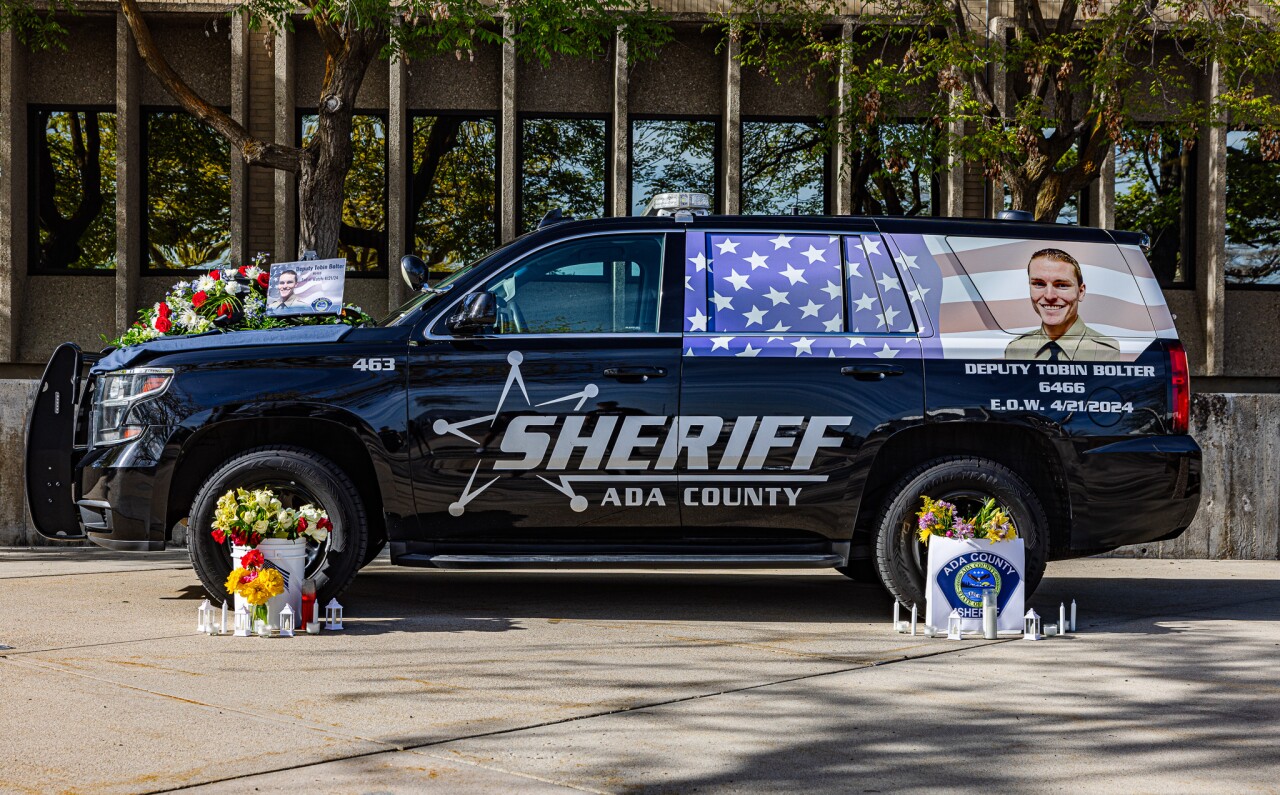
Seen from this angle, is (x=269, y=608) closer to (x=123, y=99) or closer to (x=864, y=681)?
(x=864, y=681)

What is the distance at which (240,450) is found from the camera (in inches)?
280

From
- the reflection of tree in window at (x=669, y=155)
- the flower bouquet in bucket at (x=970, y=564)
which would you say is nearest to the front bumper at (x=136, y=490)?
→ the flower bouquet in bucket at (x=970, y=564)

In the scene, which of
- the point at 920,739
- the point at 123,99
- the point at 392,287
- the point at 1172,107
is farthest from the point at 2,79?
the point at 920,739

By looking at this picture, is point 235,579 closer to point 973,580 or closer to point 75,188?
point 973,580

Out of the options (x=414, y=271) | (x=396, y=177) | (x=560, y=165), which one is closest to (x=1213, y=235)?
(x=560, y=165)

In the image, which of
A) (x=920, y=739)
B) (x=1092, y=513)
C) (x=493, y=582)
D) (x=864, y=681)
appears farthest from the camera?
(x=493, y=582)

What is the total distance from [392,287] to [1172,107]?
10.4 m

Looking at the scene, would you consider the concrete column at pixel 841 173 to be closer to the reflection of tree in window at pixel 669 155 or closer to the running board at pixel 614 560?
the reflection of tree in window at pixel 669 155

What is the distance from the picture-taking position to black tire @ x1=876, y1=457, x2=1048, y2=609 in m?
7.02

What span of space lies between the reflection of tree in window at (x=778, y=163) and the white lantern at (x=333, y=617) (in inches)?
475

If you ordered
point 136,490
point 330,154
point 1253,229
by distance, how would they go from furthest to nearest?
point 1253,229 → point 330,154 → point 136,490

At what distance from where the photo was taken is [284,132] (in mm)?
16984

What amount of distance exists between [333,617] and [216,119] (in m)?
8.05

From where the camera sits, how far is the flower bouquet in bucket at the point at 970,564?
22.4 feet
